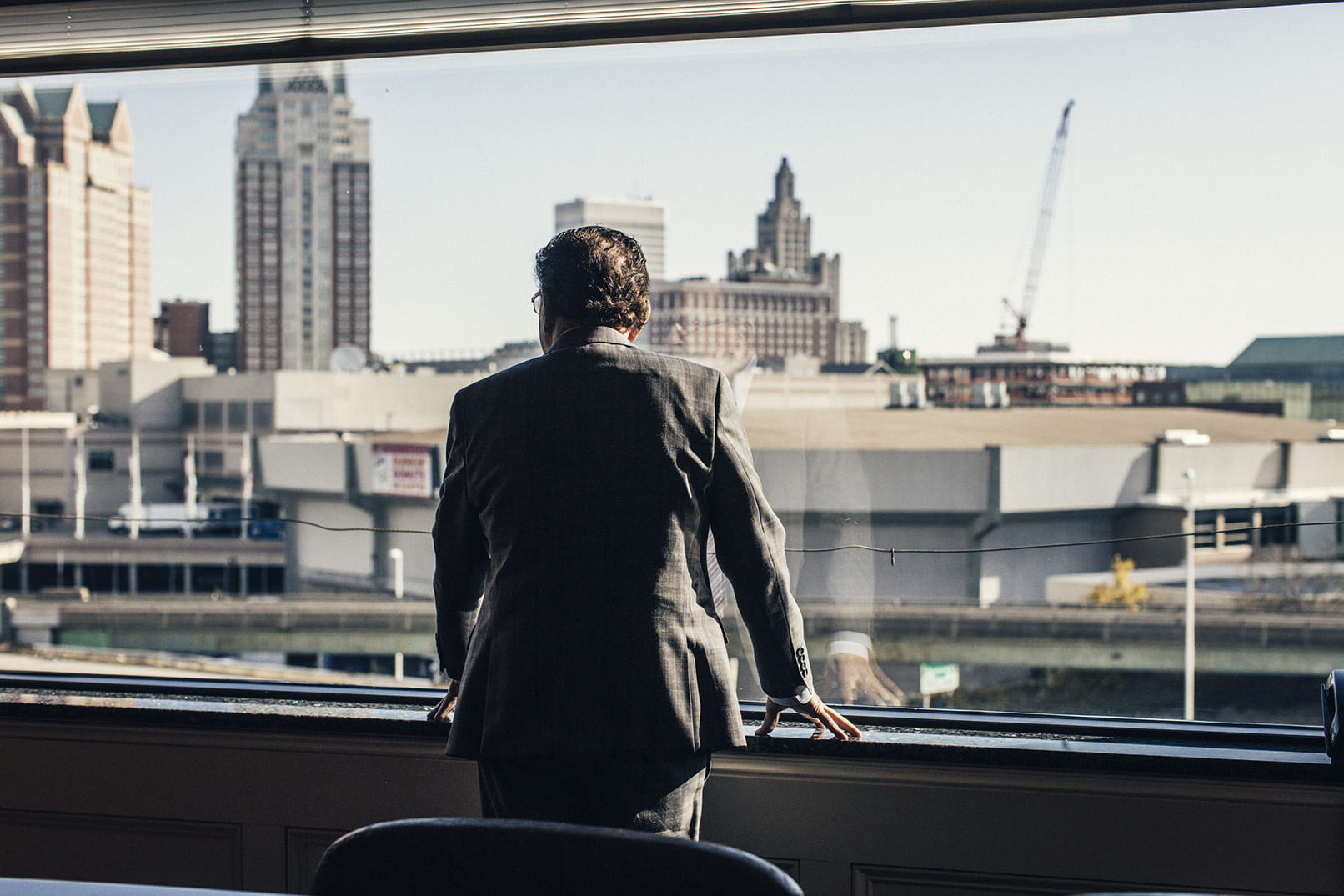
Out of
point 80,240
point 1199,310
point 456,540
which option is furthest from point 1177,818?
point 80,240

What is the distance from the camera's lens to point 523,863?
2.00 feet

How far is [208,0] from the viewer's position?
5.36ft

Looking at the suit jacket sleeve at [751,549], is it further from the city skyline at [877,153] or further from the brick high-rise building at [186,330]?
the brick high-rise building at [186,330]

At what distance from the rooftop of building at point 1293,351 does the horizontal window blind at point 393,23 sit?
3.16 ft

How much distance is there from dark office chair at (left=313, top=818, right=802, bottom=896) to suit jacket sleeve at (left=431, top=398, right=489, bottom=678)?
429mm

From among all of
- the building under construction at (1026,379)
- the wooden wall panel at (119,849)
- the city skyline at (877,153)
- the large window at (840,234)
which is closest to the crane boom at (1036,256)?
the building under construction at (1026,379)

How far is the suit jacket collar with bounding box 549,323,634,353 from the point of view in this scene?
0.97m

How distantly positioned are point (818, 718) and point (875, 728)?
306mm

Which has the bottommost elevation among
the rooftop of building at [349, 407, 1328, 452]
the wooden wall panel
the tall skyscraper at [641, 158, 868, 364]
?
the wooden wall panel

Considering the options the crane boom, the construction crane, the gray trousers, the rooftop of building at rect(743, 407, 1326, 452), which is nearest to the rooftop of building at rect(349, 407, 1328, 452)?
the rooftop of building at rect(743, 407, 1326, 452)

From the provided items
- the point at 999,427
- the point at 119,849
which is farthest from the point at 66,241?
the point at 999,427

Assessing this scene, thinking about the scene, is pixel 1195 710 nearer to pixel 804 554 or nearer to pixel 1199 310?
pixel 804 554

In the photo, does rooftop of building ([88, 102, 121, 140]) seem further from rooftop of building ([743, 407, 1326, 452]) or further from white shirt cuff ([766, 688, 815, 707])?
white shirt cuff ([766, 688, 815, 707])

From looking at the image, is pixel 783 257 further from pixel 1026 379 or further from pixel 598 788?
pixel 1026 379
